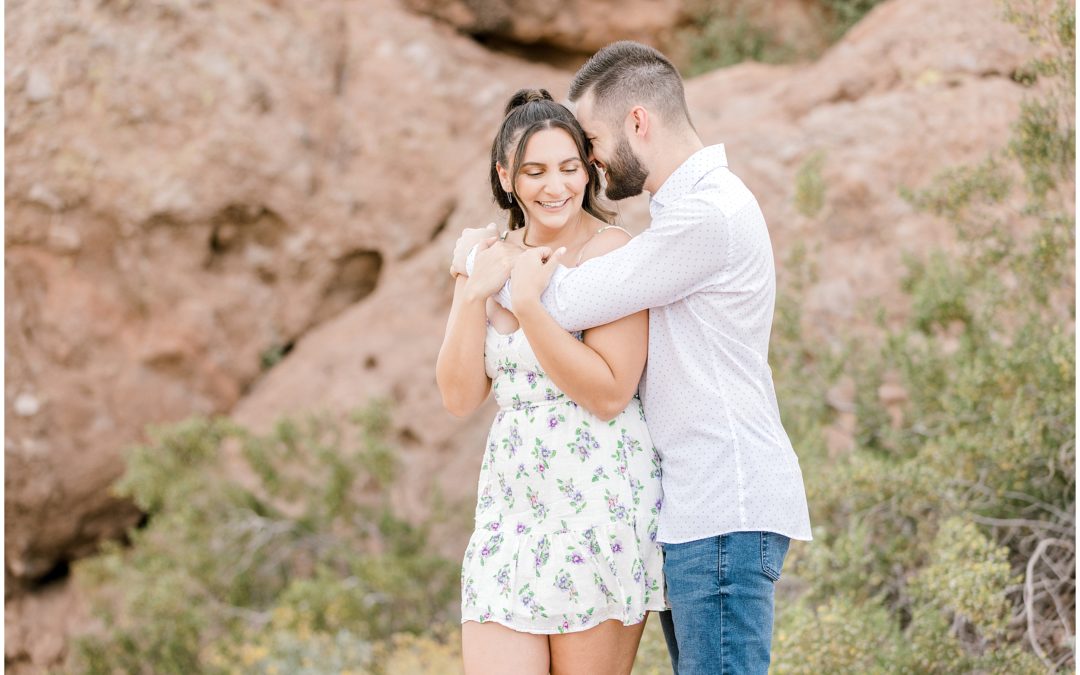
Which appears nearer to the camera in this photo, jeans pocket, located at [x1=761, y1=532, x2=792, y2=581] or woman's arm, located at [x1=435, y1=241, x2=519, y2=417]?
jeans pocket, located at [x1=761, y1=532, x2=792, y2=581]

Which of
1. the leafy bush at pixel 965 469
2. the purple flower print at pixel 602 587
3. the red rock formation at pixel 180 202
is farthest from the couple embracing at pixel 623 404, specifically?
the red rock formation at pixel 180 202

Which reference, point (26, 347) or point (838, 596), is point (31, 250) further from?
point (838, 596)

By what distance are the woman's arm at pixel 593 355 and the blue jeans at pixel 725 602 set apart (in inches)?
13.7

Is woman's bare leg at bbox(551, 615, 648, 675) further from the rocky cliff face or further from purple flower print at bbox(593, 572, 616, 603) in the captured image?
the rocky cliff face

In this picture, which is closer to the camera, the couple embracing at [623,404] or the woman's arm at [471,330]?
the couple embracing at [623,404]

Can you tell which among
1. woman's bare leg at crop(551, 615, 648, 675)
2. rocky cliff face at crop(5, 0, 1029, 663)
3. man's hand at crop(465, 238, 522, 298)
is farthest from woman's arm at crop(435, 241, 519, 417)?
rocky cliff face at crop(5, 0, 1029, 663)

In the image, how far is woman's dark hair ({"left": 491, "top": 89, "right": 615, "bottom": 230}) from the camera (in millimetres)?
2471

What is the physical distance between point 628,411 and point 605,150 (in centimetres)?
60

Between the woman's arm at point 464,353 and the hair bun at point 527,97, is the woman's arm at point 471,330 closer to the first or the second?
the woman's arm at point 464,353

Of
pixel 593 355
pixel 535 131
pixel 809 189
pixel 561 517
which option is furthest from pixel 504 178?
pixel 809 189

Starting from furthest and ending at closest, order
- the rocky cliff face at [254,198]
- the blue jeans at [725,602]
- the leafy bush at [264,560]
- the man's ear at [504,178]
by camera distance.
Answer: the rocky cliff face at [254,198] → the leafy bush at [264,560] → the man's ear at [504,178] → the blue jeans at [725,602]

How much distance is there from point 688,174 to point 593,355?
1.52 ft

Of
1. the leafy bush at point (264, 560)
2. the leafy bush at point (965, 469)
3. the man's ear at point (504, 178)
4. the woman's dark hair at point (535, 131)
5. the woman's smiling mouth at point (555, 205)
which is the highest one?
the woman's dark hair at point (535, 131)

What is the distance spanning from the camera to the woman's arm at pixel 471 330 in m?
2.41
